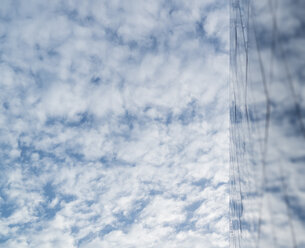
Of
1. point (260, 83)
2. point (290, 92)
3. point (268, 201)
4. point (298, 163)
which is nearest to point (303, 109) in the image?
point (290, 92)

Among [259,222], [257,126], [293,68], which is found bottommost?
[259,222]

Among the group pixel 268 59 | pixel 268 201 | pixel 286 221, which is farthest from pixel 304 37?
pixel 268 201

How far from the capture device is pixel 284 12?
609cm

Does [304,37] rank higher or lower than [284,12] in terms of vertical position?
lower

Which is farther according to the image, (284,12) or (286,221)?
(286,221)

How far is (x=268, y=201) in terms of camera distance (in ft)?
30.5

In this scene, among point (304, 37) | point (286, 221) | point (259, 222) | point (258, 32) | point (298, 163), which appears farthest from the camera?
point (259, 222)

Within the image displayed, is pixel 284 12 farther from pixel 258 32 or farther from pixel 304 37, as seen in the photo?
pixel 258 32

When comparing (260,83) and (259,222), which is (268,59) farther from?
(259,222)

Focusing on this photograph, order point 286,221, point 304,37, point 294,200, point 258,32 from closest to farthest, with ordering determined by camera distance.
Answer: point 304,37, point 294,200, point 286,221, point 258,32

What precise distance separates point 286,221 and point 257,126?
12.3 feet

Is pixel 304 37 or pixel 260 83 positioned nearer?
pixel 304 37

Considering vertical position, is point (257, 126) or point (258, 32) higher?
point (258, 32)

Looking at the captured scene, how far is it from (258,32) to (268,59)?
1.96m
